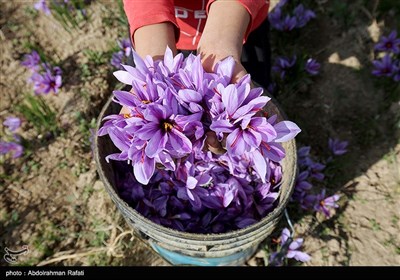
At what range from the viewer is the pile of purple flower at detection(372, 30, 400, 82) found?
97.8 inches

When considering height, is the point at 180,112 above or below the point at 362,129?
above

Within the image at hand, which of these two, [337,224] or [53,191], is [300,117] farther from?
[53,191]

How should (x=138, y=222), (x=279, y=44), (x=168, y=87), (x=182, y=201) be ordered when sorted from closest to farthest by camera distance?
(x=168, y=87) → (x=138, y=222) → (x=182, y=201) → (x=279, y=44)

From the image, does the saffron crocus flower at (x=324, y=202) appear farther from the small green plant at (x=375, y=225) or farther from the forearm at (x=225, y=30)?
the forearm at (x=225, y=30)

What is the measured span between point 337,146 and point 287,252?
751 millimetres

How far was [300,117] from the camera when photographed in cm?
257

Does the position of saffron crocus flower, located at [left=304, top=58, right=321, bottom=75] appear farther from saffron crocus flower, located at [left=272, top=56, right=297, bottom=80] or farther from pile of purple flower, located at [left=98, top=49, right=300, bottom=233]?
pile of purple flower, located at [left=98, top=49, right=300, bottom=233]

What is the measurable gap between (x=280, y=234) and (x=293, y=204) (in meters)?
0.20

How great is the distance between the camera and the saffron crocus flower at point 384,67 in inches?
97.8

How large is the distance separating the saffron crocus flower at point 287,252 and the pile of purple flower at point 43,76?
1690 millimetres

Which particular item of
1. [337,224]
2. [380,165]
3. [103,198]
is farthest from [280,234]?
[103,198]

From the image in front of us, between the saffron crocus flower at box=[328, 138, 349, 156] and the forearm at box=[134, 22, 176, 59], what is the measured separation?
1328 millimetres

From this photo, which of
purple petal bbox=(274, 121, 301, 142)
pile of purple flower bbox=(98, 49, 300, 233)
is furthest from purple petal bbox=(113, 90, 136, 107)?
purple petal bbox=(274, 121, 301, 142)

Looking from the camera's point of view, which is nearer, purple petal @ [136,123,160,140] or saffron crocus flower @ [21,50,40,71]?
purple petal @ [136,123,160,140]
